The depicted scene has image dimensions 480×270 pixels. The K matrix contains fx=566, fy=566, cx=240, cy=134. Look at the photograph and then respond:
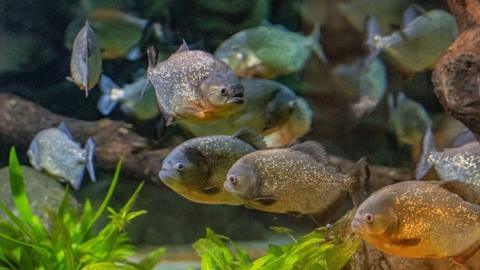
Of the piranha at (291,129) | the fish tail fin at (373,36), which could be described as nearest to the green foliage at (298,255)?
the piranha at (291,129)

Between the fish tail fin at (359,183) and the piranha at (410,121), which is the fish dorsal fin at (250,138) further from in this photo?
the piranha at (410,121)

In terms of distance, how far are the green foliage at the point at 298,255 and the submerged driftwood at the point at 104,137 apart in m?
1.91

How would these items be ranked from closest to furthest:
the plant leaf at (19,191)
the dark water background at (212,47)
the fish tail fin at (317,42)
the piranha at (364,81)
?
the plant leaf at (19,191), the fish tail fin at (317,42), the piranha at (364,81), the dark water background at (212,47)

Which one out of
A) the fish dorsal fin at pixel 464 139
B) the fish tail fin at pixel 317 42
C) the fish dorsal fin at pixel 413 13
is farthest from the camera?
the fish tail fin at pixel 317 42

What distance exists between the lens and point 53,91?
627 centimetres

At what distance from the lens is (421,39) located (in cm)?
394

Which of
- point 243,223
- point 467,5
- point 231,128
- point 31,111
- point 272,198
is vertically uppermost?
point 467,5

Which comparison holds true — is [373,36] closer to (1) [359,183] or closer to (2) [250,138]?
(2) [250,138]

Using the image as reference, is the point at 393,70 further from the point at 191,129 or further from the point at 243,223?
the point at 191,129

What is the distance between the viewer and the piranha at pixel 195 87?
2074 millimetres

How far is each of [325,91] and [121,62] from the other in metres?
2.17

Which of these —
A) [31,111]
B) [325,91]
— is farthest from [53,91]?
[325,91]

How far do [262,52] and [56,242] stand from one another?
73.6 inches

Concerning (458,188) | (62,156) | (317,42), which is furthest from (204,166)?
(317,42)
